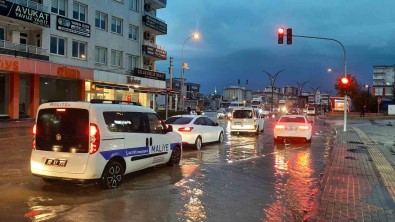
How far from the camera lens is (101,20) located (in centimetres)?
4266

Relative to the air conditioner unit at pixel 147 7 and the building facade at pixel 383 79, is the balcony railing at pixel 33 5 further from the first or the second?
the building facade at pixel 383 79

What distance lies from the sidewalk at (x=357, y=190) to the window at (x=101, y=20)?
3224 cm

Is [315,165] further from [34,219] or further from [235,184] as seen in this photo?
[34,219]

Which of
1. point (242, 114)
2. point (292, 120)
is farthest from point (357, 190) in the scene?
point (242, 114)

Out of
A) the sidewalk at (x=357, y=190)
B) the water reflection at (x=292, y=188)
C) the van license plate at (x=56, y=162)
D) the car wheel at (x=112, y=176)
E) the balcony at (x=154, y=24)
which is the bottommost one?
the water reflection at (x=292, y=188)

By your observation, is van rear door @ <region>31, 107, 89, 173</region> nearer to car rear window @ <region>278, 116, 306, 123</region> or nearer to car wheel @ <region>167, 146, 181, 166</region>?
car wheel @ <region>167, 146, 181, 166</region>

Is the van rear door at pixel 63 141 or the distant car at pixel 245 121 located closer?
the van rear door at pixel 63 141

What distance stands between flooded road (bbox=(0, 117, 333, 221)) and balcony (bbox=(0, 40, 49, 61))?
68.2ft

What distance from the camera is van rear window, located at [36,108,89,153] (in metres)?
8.61

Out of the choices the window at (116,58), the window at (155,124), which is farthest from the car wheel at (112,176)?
the window at (116,58)

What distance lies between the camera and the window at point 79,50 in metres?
38.9

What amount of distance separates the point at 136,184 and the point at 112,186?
0.70 meters

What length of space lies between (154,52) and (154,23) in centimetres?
350

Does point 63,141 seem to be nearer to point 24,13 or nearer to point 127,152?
point 127,152
